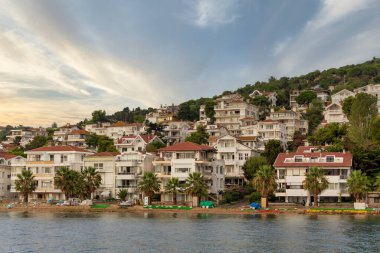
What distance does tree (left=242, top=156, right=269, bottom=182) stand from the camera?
103188 millimetres

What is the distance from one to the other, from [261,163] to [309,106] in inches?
3198

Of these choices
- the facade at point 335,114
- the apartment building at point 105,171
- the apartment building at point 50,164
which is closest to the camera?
the apartment building at point 105,171

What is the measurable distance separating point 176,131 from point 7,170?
55.9 meters

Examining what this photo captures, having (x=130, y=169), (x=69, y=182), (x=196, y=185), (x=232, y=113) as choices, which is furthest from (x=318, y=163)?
(x=232, y=113)

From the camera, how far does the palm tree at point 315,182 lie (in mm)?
84062

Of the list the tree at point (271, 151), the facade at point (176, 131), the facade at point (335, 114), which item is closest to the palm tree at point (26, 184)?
the tree at point (271, 151)

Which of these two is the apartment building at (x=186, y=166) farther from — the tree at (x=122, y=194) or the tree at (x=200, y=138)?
the tree at (x=200, y=138)

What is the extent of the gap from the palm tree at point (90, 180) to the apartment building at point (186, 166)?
10.6 m

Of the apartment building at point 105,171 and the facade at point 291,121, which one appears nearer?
the apartment building at point 105,171

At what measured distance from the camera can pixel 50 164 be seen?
355 feet

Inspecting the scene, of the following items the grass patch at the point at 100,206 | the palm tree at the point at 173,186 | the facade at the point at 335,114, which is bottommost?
the grass patch at the point at 100,206

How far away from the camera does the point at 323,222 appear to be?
68.8 meters

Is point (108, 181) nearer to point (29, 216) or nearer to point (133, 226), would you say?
point (29, 216)

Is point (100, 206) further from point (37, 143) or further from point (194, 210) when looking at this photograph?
point (37, 143)
